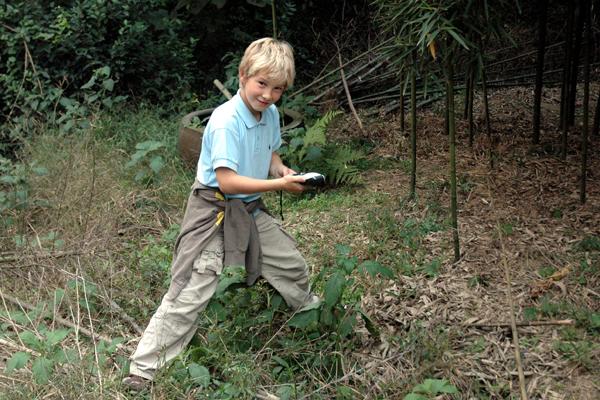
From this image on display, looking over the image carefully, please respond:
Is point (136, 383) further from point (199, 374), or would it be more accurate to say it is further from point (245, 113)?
point (245, 113)

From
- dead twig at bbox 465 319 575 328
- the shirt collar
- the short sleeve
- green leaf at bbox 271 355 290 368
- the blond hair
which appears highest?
the blond hair

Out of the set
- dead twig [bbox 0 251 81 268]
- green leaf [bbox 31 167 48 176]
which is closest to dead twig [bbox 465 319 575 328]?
dead twig [bbox 0 251 81 268]

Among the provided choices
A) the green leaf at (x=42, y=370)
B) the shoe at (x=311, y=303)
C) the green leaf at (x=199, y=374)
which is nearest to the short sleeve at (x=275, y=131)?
the shoe at (x=311, y=303)

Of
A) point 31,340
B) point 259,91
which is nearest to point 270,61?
point 259,91

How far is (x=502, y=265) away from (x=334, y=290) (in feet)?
4.40

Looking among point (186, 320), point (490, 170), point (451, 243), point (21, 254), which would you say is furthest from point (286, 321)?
point (490, 170)

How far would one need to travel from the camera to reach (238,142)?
3.22 metres

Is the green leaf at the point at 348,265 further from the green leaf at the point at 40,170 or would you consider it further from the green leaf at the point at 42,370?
the green leaf at the point at 40,170

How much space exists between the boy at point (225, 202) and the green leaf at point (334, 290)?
322 mm

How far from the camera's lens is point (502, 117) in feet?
21.8

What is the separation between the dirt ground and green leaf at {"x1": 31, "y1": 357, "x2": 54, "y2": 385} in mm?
1383

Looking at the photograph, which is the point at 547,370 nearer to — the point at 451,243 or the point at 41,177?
the point at 451,243

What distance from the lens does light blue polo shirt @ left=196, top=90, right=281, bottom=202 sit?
125 inches

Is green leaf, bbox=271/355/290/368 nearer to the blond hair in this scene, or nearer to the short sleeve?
the short sleeve
